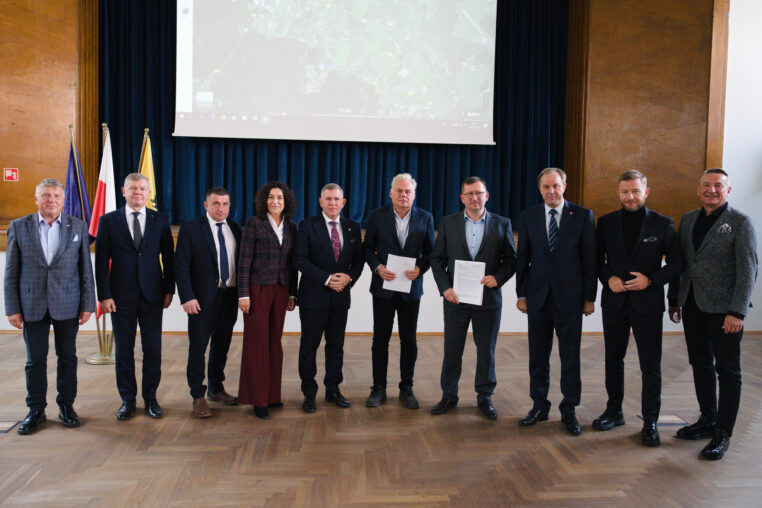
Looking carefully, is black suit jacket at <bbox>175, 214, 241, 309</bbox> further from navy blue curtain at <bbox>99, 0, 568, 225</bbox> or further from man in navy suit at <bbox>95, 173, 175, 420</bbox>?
navy blue curtain at <bbox>99, 0, 568, 225</bbox>

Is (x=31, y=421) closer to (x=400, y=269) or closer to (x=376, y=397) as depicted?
(x=376, y=397)

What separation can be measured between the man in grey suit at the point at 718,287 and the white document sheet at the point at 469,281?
1.11m

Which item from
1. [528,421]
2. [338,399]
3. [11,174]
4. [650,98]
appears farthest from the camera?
[650,98]

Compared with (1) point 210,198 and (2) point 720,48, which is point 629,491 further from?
(2) point 720,48

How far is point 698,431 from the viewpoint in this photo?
10.3ft

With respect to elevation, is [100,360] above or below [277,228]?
below

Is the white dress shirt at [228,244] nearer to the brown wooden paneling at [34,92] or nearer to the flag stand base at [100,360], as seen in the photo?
the flag stand base at [100,360]

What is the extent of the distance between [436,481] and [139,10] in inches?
259

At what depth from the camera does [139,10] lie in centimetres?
662

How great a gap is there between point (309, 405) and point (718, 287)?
2473 mm

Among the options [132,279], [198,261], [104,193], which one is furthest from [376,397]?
[104,193]

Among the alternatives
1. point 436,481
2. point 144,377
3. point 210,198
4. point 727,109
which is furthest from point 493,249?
point 727,109

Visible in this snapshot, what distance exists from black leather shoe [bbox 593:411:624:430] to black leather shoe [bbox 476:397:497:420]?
23.5 inches

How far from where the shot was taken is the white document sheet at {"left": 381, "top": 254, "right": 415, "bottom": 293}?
3480 millimetres
